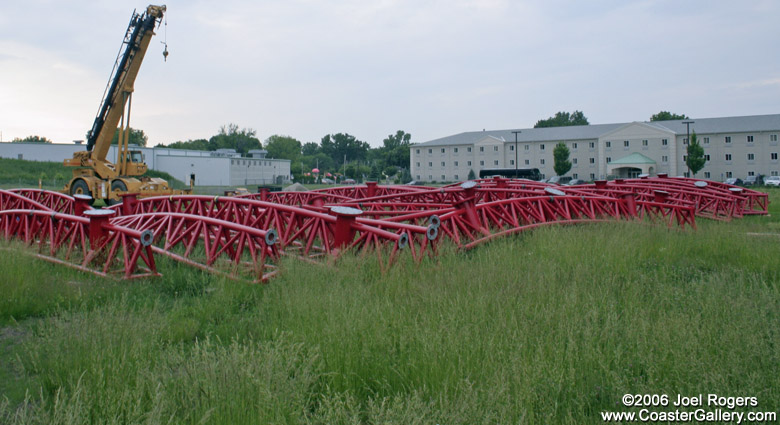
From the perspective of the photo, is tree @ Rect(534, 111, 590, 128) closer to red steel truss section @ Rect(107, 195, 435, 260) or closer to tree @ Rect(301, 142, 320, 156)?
tree @ Rect(301, 142, 320, 156)

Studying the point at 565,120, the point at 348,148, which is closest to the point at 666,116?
the point at 565,120

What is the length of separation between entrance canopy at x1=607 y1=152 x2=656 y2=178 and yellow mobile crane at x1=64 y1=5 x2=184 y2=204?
64.3 m

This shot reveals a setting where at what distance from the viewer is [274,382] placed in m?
4.73

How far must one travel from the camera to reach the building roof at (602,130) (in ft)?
250

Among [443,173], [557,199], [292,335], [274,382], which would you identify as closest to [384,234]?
[292,335]

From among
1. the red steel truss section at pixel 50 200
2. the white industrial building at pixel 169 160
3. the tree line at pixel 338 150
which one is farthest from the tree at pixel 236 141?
the red steel truss section at pixel 50 200

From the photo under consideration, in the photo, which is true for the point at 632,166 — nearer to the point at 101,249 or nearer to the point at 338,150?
the point at 101,249

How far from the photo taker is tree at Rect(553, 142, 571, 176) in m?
78.8

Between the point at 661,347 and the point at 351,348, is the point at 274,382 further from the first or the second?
the point at 661,347

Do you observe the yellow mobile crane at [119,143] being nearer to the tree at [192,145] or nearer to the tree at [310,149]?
the tree at [192,145]

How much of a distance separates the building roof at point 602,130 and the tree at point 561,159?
20.8 feet

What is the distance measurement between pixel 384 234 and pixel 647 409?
239 inches

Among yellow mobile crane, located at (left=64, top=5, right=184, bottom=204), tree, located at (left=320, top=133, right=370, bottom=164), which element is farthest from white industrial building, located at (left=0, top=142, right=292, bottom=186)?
tree, located at (left=320, top=133, right=370, bottom=164)

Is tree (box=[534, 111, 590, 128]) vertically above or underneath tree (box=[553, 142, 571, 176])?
above
